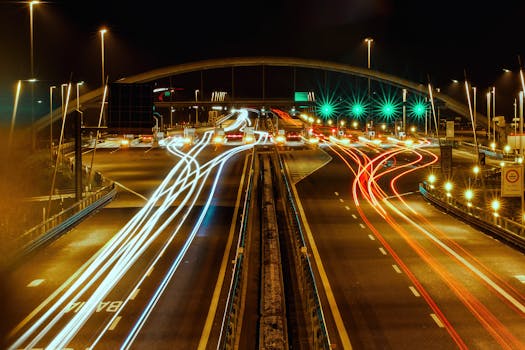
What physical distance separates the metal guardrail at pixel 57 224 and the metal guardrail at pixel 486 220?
18528mm

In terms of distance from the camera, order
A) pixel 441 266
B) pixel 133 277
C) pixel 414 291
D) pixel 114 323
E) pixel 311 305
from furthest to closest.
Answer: pixel 441 266 < pixel 133 277 < pixel 414 291 < pixel 114 323 < pixel 311 305

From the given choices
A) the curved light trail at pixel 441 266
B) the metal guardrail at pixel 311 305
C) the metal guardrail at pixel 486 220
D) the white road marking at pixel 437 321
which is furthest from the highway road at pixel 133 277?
the metal guardrail at pixel 486 220

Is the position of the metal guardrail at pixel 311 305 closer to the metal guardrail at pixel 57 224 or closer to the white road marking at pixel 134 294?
the white road marking at pixel 134 294

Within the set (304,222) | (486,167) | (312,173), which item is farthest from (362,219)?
(486,167)

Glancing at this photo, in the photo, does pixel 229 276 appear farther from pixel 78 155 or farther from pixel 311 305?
pixel 78 155

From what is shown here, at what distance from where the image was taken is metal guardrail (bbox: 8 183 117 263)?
90.5 feet

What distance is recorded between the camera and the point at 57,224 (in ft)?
107

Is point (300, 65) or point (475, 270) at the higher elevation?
point (300, 65)

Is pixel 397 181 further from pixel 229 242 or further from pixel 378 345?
pixel 378 345

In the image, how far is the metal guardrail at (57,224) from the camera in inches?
1086

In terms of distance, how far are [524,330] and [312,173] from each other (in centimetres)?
4401

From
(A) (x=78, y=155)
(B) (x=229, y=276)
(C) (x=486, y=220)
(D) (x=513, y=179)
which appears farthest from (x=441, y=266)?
(A) (x=78, y=155)

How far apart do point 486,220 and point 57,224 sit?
1891 cm

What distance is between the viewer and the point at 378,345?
1683cm
